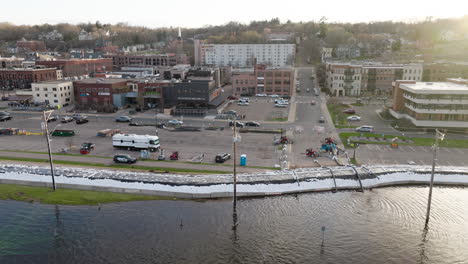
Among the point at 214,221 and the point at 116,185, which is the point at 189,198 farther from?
the point at 116,185

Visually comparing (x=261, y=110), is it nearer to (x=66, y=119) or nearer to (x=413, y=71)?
(x=66, y=119)

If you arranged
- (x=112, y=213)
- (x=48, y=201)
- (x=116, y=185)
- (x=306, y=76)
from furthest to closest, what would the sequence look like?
1. (x=306, y=76)
2. (x=116, y=185)
3. (x=48, y=201)
4. (x=112, y=213)

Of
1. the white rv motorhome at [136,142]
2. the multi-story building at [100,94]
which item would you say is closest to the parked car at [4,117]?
the multi-story building at [100,94]

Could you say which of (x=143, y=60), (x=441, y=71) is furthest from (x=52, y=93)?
(x=441, y=71)

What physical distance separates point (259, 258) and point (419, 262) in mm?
8957

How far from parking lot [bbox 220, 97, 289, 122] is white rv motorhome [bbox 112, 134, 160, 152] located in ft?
68.3

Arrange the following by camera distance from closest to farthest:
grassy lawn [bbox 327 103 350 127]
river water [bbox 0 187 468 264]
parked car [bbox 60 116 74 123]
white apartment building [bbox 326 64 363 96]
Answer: river water [bbox 0 187 468 264] < grassy lawn [bbox 327 103 350 127] < parked car [bbox 60 116 74 123] < white apartment building [bbox 326 64 363 96]

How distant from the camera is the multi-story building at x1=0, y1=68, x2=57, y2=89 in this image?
8131 centimetres

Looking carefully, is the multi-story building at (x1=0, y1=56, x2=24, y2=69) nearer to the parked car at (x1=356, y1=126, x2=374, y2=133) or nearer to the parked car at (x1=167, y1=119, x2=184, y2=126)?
the parked car at (x1=167, y1=119, x2=184, y2=126)

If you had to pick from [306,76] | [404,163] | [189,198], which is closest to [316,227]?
[189,198]

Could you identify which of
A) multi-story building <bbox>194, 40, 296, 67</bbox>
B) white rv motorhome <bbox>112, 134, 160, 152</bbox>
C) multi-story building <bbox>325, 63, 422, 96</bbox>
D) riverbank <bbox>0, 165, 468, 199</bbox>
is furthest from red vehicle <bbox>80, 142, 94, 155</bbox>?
multi-story building <bbox>194, 40, 296, 67</bbox>

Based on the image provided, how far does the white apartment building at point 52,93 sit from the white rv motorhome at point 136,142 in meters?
34.9

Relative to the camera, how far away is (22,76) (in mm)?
81750

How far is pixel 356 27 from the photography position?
7628 inches
